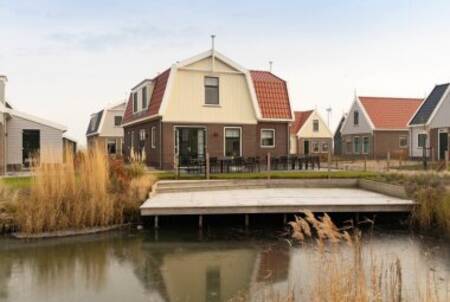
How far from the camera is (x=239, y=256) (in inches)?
328

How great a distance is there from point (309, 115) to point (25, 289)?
35.9 metres

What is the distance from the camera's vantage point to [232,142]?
19859 millimetres

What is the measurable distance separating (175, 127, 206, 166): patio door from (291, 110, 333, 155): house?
21.6m

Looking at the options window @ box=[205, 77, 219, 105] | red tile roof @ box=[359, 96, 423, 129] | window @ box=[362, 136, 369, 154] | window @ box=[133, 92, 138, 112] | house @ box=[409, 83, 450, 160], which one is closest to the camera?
window @ box=[205, 77, 219, 105]

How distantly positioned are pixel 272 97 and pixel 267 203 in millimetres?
10706

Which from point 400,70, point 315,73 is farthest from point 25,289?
point 315,73

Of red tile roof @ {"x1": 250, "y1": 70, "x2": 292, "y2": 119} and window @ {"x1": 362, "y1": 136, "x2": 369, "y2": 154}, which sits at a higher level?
red tile roof @ {"x1": 250, "y1": 70, "x2": 292, "y2": 119}

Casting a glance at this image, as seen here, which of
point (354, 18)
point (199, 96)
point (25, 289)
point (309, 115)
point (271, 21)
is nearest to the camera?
point (25, 289)

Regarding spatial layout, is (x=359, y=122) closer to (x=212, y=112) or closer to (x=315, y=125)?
(x=315, y=125)

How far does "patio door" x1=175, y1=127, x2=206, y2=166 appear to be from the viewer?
62.2ft

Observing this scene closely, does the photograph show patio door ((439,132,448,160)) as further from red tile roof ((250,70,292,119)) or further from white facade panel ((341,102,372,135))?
red tile roof ((250,70,292,119))

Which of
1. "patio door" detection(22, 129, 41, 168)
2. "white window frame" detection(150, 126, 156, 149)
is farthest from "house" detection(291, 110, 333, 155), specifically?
"patio door" detection(22, 129, 41, 168)

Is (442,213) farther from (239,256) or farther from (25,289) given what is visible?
(25,289)

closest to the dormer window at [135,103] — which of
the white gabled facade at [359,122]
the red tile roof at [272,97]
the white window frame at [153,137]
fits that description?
the white window frame at [153,137]
